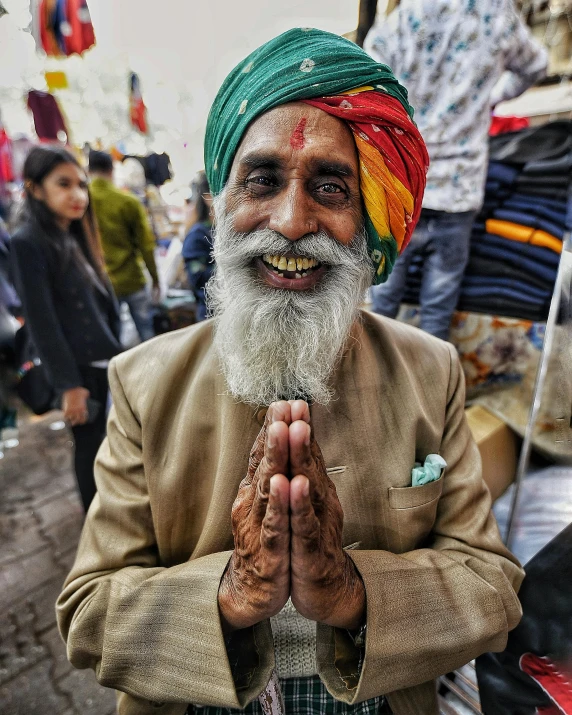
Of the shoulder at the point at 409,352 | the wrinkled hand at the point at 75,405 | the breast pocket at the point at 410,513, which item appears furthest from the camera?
the wrinkled hand at the point at 75,405

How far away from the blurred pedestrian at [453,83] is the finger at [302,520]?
6.12 feet

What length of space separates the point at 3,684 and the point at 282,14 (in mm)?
3154

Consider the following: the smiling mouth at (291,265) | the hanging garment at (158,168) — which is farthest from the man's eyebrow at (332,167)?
the hanging garment at (158,168)

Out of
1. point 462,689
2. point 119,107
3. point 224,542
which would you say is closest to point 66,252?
point 224,542

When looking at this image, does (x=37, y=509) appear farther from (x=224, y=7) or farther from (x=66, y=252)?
(x=224, y=7)

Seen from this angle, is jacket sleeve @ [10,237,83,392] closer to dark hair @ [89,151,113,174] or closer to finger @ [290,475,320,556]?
dark hair @ [89,151,113,174]

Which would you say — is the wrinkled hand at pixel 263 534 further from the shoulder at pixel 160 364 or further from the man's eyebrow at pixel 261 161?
the man's eyebrow at pixel 261 161

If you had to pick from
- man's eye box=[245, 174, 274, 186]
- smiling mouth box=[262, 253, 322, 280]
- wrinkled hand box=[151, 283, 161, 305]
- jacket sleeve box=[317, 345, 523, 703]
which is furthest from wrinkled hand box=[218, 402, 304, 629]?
wrinkled hand box=[151, 283, 161, 305]

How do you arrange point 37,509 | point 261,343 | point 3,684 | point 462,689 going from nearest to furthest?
point 261,343 → point 462,689 → point 3,684 → point 37,509

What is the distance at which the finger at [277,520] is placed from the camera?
69cm

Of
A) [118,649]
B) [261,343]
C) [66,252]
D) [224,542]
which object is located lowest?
[118,649]

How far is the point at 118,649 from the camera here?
3.05ft

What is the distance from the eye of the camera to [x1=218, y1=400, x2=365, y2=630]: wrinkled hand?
2.30ft

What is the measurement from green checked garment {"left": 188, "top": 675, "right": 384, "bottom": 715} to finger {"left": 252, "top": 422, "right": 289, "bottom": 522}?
2.54 feet
